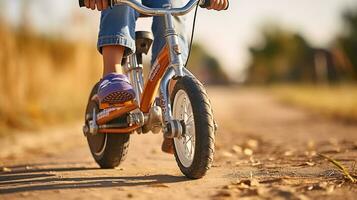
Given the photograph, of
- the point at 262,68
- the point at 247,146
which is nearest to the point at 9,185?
the point at 247,146

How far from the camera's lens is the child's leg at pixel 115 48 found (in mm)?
3033

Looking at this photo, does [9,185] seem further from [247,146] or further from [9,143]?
[9,143]

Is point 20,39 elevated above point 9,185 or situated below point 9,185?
above

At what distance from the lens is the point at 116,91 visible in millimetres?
3008

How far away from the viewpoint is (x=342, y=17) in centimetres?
4091

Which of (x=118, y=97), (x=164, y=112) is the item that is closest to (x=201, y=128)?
(x=164, y=112)

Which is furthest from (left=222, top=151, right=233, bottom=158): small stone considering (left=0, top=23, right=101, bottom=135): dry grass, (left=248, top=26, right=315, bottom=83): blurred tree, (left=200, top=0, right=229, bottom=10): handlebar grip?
(left=248, top=26, right=315, bottom=83): blurred tree

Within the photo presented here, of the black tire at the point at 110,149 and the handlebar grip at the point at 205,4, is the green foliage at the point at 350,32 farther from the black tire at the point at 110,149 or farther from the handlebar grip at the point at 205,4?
the handlebar grip at the point at 205,4

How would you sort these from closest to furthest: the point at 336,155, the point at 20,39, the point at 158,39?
the point at 158,39 → the point at 336,155 → the point at 20,39

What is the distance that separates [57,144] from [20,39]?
2851mm

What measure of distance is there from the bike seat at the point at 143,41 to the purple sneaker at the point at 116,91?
1.27ft

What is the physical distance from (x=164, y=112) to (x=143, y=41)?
665mm

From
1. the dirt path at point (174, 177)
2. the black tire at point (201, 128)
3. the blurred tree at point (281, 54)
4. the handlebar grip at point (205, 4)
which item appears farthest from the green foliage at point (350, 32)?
the black tire at point (201, 128)

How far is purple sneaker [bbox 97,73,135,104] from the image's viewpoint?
3.01 meters
